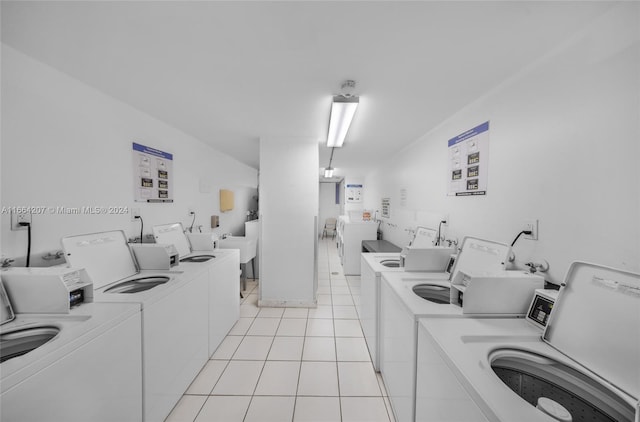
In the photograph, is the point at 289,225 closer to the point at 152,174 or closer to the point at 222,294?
the point at 222,294

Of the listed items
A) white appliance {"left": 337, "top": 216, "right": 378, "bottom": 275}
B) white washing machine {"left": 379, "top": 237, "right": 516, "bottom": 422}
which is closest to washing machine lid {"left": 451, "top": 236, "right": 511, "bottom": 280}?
white washing machine {"left": 379, "top": 237, "right": 516, "bottom": 422}

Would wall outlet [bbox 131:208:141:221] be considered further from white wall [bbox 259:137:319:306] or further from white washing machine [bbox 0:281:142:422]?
white wall [bbox 259:137:319:306]

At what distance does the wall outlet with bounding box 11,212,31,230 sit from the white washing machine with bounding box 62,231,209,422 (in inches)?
9.2

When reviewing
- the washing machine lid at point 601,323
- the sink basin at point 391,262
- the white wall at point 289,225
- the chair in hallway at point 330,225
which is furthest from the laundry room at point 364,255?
the chair in hallway at point 330,225

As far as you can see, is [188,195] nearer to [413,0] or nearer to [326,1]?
[326,1]

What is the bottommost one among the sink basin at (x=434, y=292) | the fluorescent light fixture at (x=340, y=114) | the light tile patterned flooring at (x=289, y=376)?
the light tile patterned flooring at (x=289, y=376)

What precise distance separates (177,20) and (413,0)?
121 centimetres

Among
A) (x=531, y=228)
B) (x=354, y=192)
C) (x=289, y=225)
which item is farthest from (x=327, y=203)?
(x=531, y=228)

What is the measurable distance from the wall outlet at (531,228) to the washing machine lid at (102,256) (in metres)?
3.00

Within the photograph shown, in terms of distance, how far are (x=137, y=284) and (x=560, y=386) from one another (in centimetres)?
264

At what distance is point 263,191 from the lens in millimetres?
3158

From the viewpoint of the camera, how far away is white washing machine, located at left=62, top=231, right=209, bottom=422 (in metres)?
1.36

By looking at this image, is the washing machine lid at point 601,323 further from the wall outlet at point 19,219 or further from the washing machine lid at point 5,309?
the wall outlet at point 19,219

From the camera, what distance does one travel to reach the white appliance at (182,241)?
2338mm
